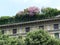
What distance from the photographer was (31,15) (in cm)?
7369

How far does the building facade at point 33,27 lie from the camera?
214 ft

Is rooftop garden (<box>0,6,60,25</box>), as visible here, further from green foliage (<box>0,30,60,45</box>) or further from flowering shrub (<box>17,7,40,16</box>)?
green foliage (<box>0,30,60,45</box>)

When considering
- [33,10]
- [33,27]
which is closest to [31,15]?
[33,10]

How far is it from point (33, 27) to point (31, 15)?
20.3ft

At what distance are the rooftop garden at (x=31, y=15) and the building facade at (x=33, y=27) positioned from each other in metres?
3.68

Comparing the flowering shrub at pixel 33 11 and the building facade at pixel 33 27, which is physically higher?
the flowering shrub at pixel 33 11

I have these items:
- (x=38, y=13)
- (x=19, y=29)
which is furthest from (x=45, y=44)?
(x=38, y=13)

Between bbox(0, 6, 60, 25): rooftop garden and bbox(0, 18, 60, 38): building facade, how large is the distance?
12.1ft

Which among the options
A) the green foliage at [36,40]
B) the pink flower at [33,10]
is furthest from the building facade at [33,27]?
the green foliage at [36,40]

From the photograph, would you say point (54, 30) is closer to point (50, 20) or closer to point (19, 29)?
point (50, 20)

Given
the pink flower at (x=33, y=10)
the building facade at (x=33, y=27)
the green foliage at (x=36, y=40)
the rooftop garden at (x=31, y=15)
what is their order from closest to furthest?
the green foliage at (x=36, y=40), the building facade at (x=33, y=27), the rooftop garden at (x=31, y=15), the pink flower at (x=33, y=10)

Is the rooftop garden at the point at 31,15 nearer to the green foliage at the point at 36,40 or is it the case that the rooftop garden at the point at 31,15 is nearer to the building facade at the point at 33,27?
the building facade at the point at 33,27

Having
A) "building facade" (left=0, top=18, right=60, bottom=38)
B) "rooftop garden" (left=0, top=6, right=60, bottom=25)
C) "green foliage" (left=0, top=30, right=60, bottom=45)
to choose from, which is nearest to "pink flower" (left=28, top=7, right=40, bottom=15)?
"rooftop garden" (left=0, top=6, right=60, bottom=25)

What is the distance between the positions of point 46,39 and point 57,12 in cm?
2376
